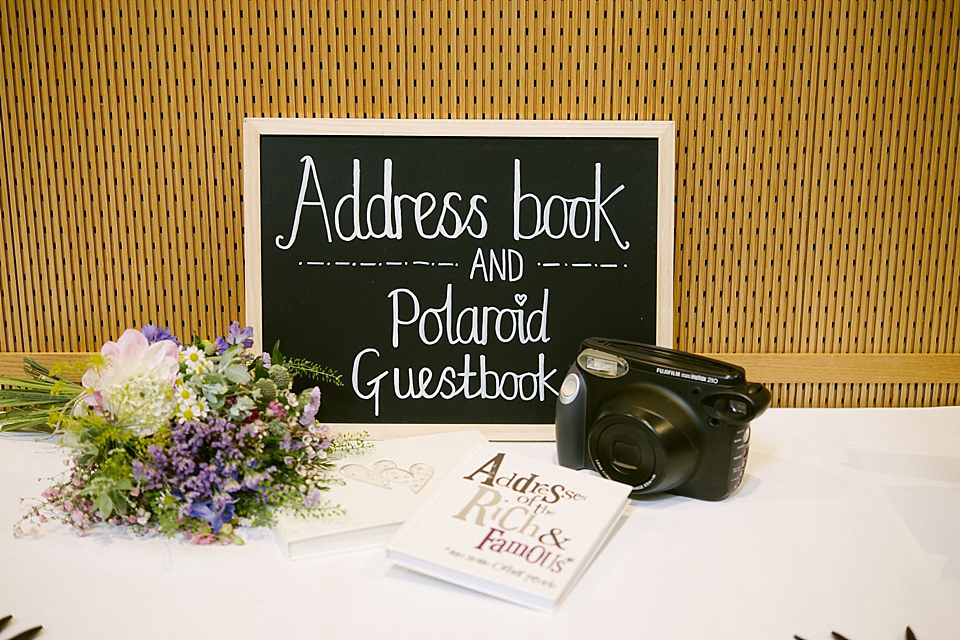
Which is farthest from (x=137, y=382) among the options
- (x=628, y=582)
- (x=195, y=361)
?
(x=628, y=582)

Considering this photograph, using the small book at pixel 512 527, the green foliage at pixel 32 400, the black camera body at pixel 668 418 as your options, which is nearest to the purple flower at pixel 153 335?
the green foliage at pixel 32 400

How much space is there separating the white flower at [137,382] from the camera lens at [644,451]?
0.44 metres

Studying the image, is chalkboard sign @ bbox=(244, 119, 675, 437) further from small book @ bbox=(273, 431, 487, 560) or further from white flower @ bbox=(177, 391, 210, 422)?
white flower @ bbox=(177, 391, 210, 422)

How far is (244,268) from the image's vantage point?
92cm

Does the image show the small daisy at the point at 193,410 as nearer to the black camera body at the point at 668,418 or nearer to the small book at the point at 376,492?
the small book at the point at 376,492

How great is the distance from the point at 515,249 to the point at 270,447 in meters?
0.38

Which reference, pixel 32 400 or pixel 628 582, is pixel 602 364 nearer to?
pixel 628 582

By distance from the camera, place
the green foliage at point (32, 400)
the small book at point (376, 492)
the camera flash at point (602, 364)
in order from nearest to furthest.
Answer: the small book at point (376, 492), the camera flash at point (602, 364), the green foliage at point (32, 400)

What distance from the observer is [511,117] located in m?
0.91

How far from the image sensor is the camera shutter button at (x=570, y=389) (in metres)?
0.78

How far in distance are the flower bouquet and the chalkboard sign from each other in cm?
16

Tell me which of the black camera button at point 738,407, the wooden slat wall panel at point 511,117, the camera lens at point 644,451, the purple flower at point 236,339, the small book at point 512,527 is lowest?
the small book at point 512,527

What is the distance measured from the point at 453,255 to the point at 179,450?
40cm

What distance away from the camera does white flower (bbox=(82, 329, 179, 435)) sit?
69cm
